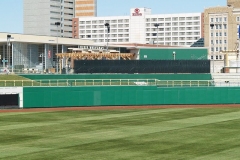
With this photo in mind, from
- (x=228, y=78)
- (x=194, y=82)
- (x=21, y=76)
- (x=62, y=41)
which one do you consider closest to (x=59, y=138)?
(x=194, y=82)

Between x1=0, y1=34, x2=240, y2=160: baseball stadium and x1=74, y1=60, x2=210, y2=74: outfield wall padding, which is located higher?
x1=74, y1=60, x2=210, y2=74: outfield wall padding

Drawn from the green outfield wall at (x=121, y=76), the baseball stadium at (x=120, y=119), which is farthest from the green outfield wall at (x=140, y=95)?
the green outfield wall at (x=121, y=76)

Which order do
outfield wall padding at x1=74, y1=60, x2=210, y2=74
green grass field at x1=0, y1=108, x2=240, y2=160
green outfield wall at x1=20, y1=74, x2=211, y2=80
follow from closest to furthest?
green grass field at x1=0, y1=108, x2=240, y2=160, green outfield wall at x1=20, y1=74, x2=211, y2=80, outfield wall padding at x1=74, y1=60, x2=210, y2=74

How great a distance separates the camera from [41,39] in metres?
136

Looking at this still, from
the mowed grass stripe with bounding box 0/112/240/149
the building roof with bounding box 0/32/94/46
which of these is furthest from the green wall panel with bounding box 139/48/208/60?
the mowed grass stripe with bounding box 0/112/240/149

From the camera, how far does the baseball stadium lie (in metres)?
30.2

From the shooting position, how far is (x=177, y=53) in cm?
12669

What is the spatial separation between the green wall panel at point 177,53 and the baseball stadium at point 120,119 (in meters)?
31.2

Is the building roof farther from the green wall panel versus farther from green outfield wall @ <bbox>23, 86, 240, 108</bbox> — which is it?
green outfield wall @ <bbox>23, 86, 240, 108</bbox>

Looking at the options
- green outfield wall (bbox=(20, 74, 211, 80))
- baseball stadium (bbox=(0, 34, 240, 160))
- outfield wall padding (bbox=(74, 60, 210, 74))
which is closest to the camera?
baseball stadium (bbox=(0, 34, 240, 160))

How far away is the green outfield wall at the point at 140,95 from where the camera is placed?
210 feet

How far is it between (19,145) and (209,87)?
37.3 m

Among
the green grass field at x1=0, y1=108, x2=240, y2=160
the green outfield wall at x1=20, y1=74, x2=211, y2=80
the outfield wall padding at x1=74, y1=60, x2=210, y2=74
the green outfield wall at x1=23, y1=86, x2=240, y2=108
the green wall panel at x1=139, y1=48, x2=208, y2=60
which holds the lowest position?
the green grass field at x1=0, y1=108, x2=240, y2=160

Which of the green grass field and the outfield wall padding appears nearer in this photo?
the green grass field
